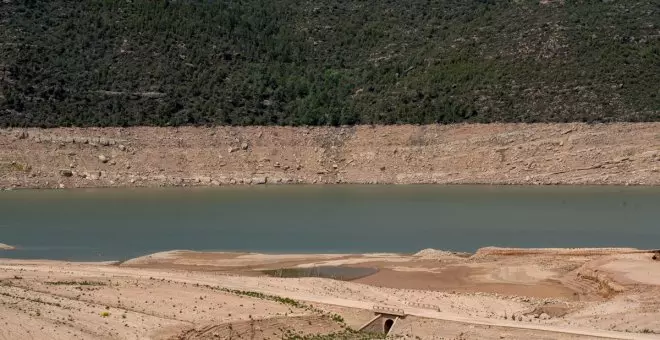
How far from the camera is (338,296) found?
2612cm

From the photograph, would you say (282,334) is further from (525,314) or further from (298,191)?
(298,191)

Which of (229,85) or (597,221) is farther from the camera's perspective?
(229,85)

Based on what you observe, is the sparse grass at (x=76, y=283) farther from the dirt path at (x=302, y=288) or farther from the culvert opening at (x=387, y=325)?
the culvert opening at (x=387, y=325)

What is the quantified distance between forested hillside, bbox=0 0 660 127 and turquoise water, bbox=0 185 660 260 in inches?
405

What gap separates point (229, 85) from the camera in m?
68.4

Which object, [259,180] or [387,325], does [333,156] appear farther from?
[387,325]

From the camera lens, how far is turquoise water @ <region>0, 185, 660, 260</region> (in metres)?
36.9

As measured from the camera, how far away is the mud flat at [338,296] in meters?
21.7

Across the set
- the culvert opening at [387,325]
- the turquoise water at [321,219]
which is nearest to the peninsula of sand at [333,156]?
the turquoise water at [321,219]

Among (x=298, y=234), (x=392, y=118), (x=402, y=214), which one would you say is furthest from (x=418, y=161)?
(x=298, y=234)

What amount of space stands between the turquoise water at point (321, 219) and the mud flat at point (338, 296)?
3.16 m

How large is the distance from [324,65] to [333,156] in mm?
17447

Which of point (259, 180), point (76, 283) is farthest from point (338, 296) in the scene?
point (259, 180)

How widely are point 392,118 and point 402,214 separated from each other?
20694 millimetres
